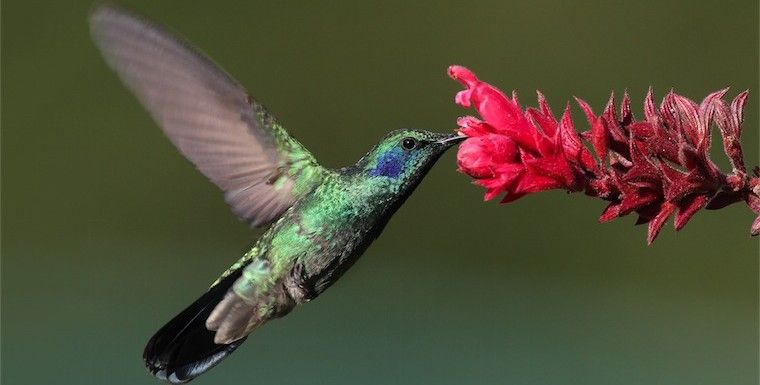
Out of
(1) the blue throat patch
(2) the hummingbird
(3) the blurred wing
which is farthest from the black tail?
(1) the blue throat patch

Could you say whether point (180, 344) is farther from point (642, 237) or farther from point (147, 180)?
point (642, 237)

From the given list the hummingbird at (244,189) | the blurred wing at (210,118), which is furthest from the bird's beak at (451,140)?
the blurred wing at (210,118)

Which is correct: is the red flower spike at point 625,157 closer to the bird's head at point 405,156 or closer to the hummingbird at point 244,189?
the bird's head at point 405,156

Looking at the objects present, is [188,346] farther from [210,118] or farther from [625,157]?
[625,157]

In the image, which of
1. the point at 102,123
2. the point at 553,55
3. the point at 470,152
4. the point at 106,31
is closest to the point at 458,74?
the point at 470,152

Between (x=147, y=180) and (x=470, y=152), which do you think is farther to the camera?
(x=147, y=180)

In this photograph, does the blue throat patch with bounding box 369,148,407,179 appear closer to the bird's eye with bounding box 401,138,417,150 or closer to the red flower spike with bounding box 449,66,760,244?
the bird's eye with bounding box 401,138,417,150
